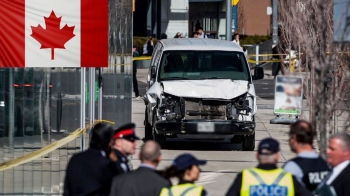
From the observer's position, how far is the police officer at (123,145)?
6.87 m

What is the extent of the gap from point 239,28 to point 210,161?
3765 centimetres

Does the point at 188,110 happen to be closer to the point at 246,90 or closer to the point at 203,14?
the point at 246,90

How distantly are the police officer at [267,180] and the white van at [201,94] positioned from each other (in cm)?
924

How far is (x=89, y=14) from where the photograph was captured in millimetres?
10492

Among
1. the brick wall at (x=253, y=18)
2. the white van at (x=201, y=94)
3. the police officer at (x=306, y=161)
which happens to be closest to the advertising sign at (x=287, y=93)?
the police officer at (x=306, y=161)

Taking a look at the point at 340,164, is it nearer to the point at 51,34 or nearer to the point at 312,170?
the point at 312,170

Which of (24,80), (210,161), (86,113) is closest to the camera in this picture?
(24,80)

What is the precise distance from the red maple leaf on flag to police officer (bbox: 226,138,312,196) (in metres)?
4.63

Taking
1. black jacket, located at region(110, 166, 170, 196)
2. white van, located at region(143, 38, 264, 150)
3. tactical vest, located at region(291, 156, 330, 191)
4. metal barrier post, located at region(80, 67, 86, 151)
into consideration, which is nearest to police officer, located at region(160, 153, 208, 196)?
black jacket, located at region(110, 166, 170, 196)

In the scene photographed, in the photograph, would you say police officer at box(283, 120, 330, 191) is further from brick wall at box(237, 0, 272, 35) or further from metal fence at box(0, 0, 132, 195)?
brick wall at box(237, 0, 272, 35)

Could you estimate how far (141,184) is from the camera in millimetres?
6285

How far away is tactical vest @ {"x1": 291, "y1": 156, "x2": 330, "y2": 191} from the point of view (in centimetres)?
658

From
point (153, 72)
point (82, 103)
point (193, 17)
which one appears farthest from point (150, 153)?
point (193, 17)

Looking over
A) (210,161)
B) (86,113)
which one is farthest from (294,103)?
(210,161)
